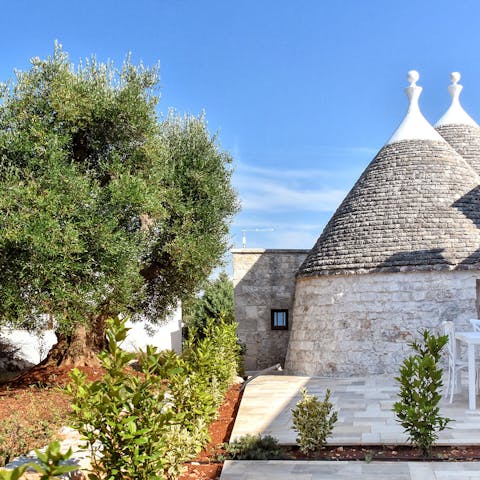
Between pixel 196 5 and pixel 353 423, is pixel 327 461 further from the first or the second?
pixel 196 5

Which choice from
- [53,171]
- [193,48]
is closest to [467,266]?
[193,48]

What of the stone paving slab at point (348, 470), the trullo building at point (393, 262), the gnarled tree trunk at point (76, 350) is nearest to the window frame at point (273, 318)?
the trullo building at point (393, 262)

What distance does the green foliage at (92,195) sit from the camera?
343 inches

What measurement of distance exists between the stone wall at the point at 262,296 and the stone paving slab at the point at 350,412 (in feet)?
16.5

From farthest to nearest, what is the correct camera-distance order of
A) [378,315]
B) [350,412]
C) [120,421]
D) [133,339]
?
[133,339], [378,315], [350,412], [120,421]

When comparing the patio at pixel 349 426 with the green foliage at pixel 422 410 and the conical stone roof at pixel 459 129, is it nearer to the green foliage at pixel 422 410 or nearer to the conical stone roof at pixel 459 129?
the green foliage at pixel 422 410

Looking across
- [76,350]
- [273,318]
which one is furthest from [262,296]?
[76,350]

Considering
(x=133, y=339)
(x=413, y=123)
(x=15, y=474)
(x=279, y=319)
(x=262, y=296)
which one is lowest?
(x=133, y=339)

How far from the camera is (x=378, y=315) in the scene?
512 inches

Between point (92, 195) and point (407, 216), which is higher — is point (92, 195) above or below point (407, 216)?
below

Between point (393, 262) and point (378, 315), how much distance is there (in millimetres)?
1254

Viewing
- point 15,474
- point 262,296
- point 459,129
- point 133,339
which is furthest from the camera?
point 133,339

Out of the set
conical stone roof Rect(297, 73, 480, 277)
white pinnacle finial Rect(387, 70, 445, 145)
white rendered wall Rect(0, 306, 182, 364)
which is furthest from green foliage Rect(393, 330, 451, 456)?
white rendered wall Rect(0, 306, 182, 364)

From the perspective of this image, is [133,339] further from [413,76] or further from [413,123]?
[413,76]
